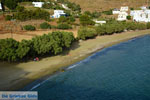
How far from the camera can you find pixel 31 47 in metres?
36.0

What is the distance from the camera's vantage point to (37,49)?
3650 cm

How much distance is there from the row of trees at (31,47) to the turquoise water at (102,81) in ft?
22.5

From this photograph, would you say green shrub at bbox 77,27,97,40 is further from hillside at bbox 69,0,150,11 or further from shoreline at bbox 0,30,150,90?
hillside at bbox 69,0,150,11

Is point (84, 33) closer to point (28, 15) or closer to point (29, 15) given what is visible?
point (28, 15)

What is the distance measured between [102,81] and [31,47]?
631 inches

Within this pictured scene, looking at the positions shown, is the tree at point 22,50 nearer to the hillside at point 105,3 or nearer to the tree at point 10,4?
the tree at point 10,4

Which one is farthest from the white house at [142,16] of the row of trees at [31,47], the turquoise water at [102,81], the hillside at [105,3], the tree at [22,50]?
the tree at [22,50]

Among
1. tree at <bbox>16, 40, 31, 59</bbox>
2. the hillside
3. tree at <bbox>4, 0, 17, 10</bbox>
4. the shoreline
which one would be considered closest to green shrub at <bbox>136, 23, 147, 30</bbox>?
the shoreline

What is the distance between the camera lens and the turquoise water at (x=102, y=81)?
24.2 m

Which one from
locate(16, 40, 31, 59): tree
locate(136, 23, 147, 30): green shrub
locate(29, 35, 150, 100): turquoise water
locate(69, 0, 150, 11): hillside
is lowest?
locate(29, 35, 150, 100): turquoise water

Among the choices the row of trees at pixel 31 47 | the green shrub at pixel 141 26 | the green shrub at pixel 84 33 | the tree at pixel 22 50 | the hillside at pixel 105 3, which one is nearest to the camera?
the row of trees at pixel 31 47

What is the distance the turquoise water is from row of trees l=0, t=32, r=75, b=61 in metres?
6.85

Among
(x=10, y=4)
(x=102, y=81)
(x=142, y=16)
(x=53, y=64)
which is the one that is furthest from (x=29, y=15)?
(x=142, y=16)

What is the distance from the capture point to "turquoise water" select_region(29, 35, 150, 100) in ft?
79.4
